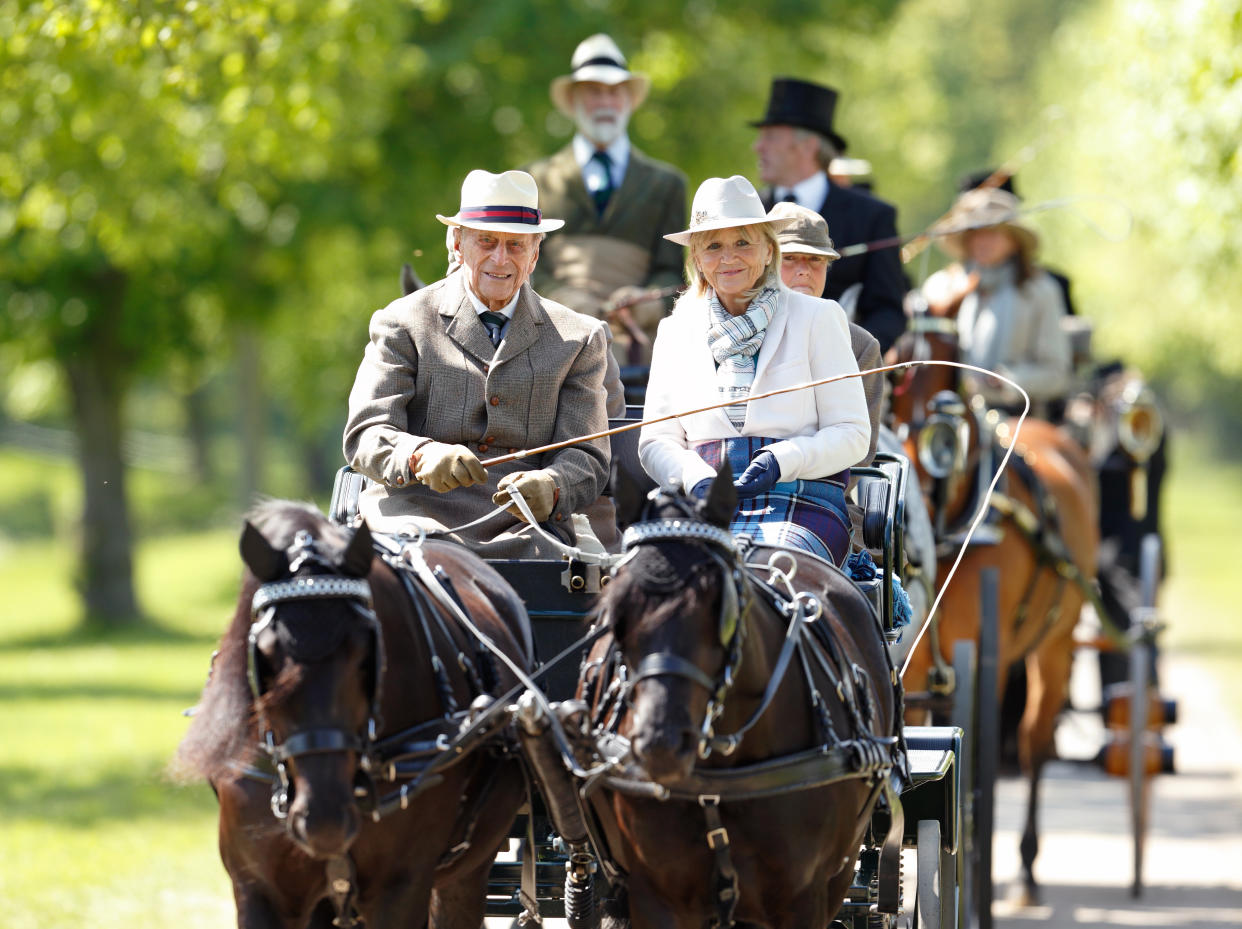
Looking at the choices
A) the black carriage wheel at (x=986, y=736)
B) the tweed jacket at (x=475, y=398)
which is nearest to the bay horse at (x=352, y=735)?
the tweed jacket at (x=475, y=398)

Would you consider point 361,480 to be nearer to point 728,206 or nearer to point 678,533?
point 728,206

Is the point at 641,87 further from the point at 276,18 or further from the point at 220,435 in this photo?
the point at 220,435

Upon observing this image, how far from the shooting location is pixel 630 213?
29.1ft

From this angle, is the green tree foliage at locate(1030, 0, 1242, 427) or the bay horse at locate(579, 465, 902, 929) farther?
the green tree foliage at locate(1030, 0, 1242, 427)

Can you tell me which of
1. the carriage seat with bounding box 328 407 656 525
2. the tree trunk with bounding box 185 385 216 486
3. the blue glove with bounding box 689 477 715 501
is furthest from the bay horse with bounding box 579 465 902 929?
the tree trunk with bounding box 185 385 216 486

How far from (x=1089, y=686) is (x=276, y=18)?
11.2m

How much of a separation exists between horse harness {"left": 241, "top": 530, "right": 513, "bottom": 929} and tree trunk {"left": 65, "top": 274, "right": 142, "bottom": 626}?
1660 cm

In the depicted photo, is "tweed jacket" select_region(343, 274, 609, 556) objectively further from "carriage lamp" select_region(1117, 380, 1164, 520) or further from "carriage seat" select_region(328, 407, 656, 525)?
"carriage lamp" select_region(1117, 380, 1164, 520)

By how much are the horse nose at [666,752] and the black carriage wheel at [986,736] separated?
3.73 m

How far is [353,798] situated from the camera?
4203 mm

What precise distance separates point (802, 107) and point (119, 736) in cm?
875

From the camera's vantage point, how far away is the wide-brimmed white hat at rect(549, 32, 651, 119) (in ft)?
29.6

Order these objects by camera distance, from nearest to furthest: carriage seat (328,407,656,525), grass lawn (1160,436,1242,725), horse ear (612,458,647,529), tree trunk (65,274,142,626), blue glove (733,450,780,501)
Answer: horse ear (612,458,647,529) → blue glove (733,450,780,501) → carriage seat (328,407,656,525) → grass lawn (1160,436,1242,725) → tree trunk (65,274,142,626)

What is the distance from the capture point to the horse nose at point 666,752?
4.03 metres
